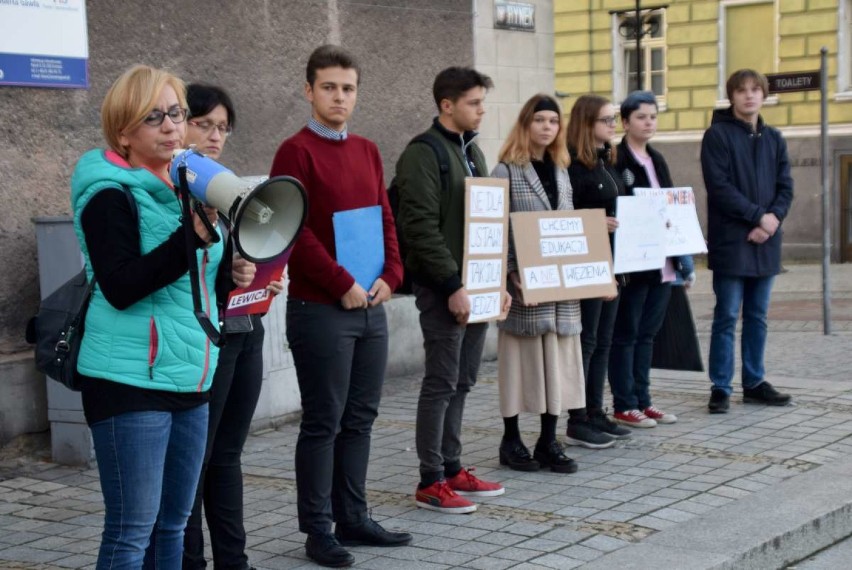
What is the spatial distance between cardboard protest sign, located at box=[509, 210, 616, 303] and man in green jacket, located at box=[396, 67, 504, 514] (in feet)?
2.20

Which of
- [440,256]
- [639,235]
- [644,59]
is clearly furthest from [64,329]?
[644,59]

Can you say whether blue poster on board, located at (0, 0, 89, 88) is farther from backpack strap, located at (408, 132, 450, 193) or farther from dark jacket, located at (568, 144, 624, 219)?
dark jacket, located at (568, 144, 624, 219)

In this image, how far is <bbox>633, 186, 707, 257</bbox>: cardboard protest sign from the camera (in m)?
7.70

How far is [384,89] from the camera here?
967cm

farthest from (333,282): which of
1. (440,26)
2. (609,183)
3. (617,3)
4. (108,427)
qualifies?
(617,3)

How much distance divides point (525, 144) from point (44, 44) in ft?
9.24

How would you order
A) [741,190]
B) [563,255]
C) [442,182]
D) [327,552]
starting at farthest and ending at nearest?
[741,190]
[563,255]
[442,182]
[327,552]

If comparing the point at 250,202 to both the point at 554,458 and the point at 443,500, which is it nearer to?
the point at 443,500

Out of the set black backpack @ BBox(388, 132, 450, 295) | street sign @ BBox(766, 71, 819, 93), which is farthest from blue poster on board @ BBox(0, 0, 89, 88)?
street sign @ BBox(766, 71, 819, 93)

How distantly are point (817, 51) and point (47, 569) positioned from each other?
804 inches

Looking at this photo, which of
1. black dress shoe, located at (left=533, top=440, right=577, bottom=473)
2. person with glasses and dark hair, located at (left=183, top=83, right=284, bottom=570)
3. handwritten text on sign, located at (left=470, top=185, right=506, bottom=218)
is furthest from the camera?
black dress shoe, located at (left=533, top=440, right=577, bottom=473)

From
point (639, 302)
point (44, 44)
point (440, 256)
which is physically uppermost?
point (44, 44)

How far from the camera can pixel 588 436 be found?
7074mm

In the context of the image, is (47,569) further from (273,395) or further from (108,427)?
(273,395)
